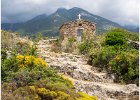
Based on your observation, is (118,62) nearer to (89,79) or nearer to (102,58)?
(102,58)

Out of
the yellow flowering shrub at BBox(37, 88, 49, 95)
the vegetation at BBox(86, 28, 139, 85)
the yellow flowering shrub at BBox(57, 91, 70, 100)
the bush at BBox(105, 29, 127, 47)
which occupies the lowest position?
the yellow flowering shrub at BBox(57, 91, 70, 100)

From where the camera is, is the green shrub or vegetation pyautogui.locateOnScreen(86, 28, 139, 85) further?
the green shrub

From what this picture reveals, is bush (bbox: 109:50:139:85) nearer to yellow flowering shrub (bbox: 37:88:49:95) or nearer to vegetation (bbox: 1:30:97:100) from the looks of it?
vegetation (bbox: 1:30:97:100)

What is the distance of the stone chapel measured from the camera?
34.5 m

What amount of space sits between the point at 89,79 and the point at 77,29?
45.7ft

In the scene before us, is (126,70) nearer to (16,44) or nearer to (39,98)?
(16,44)

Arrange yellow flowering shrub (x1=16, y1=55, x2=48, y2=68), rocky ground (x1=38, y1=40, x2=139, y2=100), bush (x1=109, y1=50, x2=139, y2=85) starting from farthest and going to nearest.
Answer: bush (x1=109, y1=50, x2=139, y2=85)
yellow flowering shrub (x1=16, y1=55, x2=48, y2=68)
rocky ground (x1=38, y1=40, x2=139, y2=100)

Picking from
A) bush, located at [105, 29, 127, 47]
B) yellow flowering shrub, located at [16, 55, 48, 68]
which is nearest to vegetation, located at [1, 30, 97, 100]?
yellow flowering shrub, located at [16, 55, 48, 68]

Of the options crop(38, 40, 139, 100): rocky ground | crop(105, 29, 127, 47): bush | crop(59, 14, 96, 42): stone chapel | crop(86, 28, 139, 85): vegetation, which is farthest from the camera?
crop(59, 14, 96, 42): stone chapel

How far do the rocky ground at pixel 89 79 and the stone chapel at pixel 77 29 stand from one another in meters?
8.42

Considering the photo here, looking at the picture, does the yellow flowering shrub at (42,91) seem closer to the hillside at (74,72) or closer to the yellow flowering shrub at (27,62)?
the hillside at (74,72)

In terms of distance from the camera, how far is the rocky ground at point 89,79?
19219 mm

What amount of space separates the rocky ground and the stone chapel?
842 centimetres

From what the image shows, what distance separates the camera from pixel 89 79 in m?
21.2
